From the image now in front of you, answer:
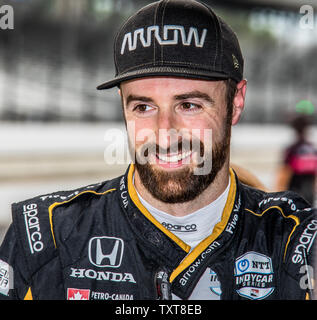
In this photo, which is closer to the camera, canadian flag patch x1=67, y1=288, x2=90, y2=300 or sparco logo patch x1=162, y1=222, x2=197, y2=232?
canadian flag patch x1=67, y1=288, x2=90, y2=300

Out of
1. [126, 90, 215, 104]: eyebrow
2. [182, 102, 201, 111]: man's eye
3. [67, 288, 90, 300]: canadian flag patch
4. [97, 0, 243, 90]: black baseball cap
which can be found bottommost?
[67, 288, 90, 300]: canadian flag patch

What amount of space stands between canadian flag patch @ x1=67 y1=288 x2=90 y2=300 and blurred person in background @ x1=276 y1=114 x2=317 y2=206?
2.97m

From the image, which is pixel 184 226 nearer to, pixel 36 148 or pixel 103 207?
pixel 103 207

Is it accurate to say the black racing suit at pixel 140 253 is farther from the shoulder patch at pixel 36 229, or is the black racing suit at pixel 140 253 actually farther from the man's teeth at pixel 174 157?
the man's teeth at pixel 174 157

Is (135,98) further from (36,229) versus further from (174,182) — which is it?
(36,229)

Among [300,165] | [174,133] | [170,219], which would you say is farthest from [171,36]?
[300,165]

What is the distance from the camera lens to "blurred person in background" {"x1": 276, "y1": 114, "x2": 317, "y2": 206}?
13.6ft

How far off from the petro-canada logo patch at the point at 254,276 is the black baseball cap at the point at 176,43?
0.63 meters

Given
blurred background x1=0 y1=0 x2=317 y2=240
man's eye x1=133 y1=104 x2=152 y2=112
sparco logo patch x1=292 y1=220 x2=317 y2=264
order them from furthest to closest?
blurred background x1=0 y1=0 x2=317 y2=240 < man's eye x1=133 y1=104 x2=152 y2=112 < sparco logo patch x1=292 y1=220 x2=317 y2=264

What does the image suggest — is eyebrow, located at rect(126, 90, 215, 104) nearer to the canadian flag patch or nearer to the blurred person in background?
the canadian flag patch

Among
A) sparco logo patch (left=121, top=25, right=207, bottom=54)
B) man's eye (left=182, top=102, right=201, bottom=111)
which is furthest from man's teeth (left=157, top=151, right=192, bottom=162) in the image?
sparco logo patch (left=121, top=25, right=207, bottom=54)

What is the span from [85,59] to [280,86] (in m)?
5.05

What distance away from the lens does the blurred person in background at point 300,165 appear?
13.6 feet

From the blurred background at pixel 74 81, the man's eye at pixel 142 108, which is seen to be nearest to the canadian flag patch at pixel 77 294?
the man's eye at pixel 142 108
